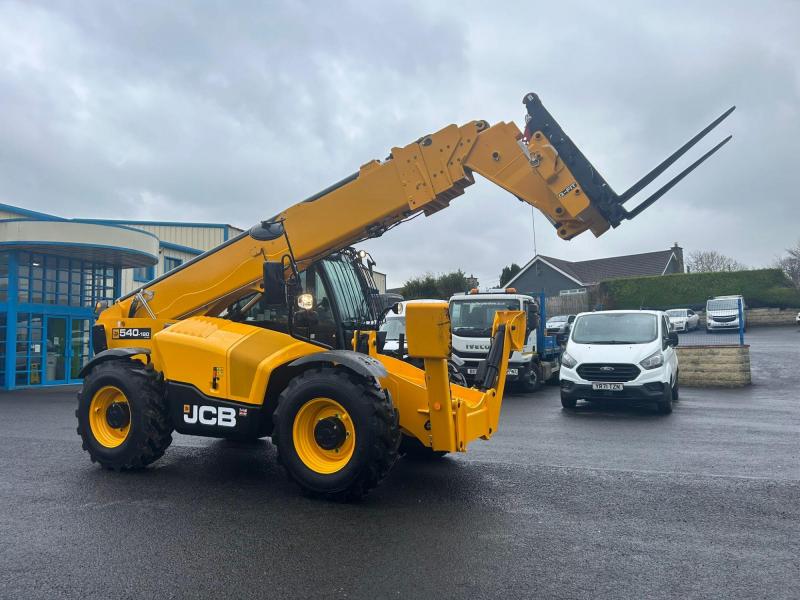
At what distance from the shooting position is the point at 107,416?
6699mm

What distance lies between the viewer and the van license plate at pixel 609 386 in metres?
11.2

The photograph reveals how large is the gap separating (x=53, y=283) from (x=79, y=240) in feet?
8.15

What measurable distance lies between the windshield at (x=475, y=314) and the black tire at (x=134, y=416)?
906 cm

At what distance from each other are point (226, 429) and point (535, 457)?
359 centimetres

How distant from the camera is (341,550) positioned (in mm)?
4375

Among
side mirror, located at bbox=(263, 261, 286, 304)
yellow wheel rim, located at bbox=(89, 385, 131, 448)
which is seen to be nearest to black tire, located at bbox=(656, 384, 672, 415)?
side mirror, located at bbox=(263, 261, 286, 304)

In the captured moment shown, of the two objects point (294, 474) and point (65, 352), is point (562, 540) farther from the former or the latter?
point (65, 352)

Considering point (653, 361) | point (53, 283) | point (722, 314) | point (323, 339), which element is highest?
point (53, 283)

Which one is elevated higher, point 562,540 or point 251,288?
point 251,288

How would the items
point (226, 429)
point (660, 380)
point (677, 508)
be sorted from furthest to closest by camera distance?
point (660, 380) < point (226, 429) < point (677, 508)

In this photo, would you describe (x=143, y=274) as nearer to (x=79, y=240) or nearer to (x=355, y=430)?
(x=79, y=240)

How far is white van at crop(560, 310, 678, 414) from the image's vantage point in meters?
11.1

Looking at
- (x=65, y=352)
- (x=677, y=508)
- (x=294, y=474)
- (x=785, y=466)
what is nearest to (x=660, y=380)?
(x=785, y=466)

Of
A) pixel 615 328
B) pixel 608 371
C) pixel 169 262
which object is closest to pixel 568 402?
pixel 608 371
